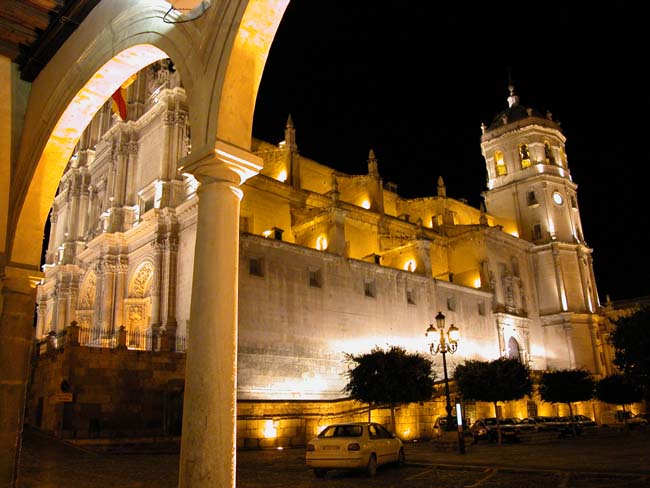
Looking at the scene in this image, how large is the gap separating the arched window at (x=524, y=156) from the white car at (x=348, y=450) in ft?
138

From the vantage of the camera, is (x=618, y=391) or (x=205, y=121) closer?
(x=205, y=121)

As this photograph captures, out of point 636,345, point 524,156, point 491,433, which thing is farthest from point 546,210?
point 491,433

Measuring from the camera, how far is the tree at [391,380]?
77.9 feet

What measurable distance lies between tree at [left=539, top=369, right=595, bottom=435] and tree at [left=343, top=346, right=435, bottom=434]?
1087 centimetres

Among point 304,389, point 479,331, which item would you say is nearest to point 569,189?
point 479,331

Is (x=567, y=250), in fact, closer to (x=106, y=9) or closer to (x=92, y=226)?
(x=92, y=226)

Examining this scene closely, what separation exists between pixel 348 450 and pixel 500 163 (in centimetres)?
4449

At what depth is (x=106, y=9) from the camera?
6.97 meters

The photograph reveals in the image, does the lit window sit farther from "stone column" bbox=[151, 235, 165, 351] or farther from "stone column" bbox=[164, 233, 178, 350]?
"stone column" bbox=[151, 235, 165, 351]

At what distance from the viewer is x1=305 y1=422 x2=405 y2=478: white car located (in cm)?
1180

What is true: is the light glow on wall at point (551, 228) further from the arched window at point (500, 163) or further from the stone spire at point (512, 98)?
the stone spire at point (512, 98)

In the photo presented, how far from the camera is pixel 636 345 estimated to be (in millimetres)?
23078

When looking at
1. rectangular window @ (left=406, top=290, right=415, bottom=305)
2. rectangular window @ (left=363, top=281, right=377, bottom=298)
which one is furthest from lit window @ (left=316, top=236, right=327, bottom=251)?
rectangular window @ (left=406, top=290, right=415, bottom=305)

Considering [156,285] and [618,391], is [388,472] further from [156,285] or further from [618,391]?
[618,391]
